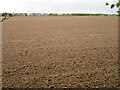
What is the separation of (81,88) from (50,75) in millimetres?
1712

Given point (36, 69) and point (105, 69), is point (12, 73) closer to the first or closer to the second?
point (36, 69)

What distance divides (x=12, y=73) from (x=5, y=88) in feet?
4.83

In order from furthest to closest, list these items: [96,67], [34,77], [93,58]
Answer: [93,58], [96,67], [34,77]

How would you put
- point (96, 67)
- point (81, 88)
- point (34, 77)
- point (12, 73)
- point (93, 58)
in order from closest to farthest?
1. point (81, 88)
2. point (34, 77)
3. point (12, 73)
4. point (96, 67)
5. point (93, 58)

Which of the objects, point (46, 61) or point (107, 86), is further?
point (46, 61)

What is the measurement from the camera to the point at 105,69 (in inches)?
339

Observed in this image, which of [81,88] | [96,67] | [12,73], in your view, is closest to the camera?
[81,88]

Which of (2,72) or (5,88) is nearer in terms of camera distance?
(5,88)

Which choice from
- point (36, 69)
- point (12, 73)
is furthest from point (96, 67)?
point (12, 73)

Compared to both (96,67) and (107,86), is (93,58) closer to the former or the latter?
(96,67)

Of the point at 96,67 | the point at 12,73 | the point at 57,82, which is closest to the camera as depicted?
the point at 57,82

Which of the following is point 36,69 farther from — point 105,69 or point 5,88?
point 105,69

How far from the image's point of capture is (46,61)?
10.0 meters

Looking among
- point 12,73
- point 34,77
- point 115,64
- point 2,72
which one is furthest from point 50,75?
point 115,64
